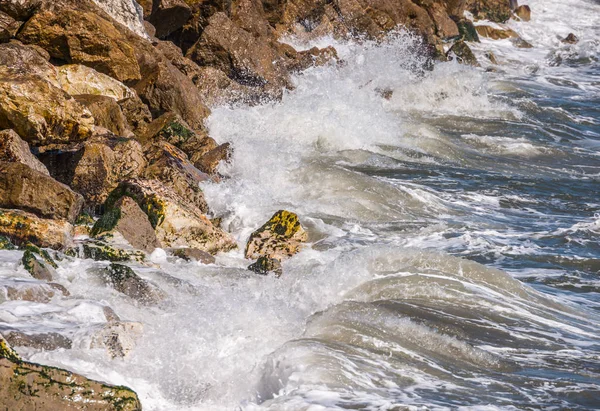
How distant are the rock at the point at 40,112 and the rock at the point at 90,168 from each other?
245 millimetres

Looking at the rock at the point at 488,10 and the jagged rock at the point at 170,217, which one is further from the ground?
the rock at the point at 488,10

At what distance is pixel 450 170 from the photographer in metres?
11.3

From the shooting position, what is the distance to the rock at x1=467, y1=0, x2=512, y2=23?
26.0 m

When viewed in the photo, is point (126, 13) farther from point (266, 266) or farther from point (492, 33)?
point (492, 33)

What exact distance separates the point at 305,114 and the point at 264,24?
351cm

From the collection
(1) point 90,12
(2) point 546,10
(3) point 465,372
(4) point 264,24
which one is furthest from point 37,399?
(2) point 546,10

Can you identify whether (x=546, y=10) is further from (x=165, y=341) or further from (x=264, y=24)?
(x=165, y=341)

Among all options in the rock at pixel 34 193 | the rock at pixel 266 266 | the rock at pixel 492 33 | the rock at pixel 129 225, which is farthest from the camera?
the rock at pixel 492 33

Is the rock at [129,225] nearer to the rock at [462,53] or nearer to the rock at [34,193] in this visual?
the rock at [34,193]

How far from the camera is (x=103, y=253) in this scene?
6289 mm

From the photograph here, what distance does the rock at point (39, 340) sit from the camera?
4500 millimetres

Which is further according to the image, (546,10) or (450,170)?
(546,10)

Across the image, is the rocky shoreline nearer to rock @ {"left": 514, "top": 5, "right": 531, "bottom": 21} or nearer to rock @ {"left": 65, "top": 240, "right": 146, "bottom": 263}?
rock @ {"left": 65, "top": 240, "right": 146, "bottom": 263}

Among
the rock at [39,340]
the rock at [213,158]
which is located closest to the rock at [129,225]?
the rock at [39,340]
